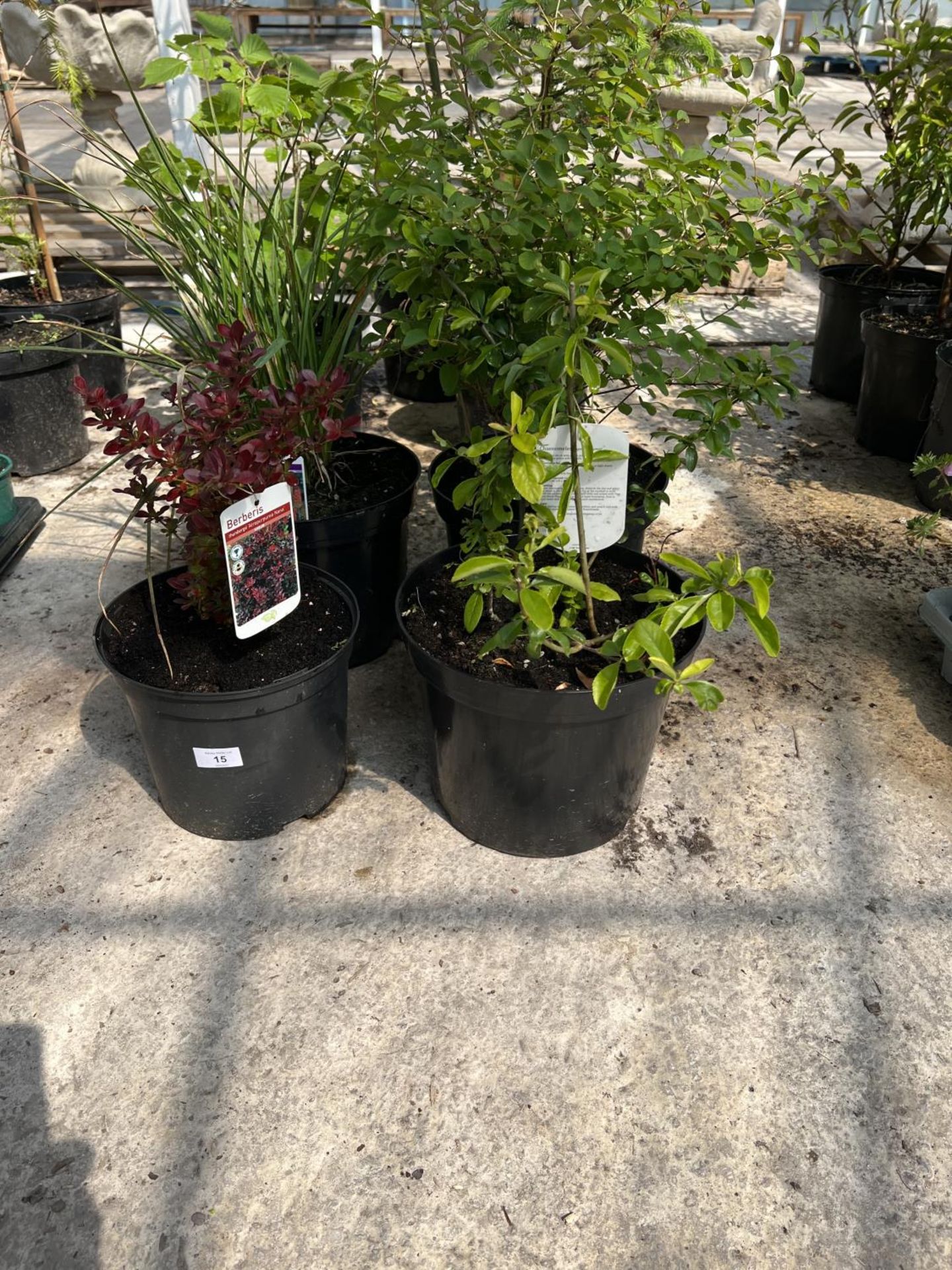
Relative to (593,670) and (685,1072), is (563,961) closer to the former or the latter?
(685,1072)

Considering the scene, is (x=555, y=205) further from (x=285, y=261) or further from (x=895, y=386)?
(x=895, y=386)

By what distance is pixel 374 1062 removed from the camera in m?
1.28


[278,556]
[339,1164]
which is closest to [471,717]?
[278,556]

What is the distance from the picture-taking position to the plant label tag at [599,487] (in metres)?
1.45

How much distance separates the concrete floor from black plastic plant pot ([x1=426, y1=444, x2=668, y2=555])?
15.7 inches

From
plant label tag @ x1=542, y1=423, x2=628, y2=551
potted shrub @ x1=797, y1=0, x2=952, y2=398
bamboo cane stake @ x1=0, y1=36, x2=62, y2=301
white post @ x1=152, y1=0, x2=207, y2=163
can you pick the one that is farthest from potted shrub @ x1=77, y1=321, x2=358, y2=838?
white post @ x1=152, y1=0, x2=207, y2=163

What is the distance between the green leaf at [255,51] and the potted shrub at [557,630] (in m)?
0.85

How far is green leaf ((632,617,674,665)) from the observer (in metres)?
1.11

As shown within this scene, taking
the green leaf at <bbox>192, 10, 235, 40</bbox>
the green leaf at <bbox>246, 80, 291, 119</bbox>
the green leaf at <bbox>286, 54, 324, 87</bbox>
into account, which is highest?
the green leaf at <bbox>192, 10, 235, 40</bbox>

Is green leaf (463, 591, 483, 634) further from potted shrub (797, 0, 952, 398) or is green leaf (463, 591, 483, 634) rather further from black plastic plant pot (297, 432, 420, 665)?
potted shrub (797, 0, 952, 398)

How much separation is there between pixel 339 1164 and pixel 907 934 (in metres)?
0.93

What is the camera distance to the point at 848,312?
324cm

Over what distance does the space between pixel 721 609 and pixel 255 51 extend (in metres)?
1.47

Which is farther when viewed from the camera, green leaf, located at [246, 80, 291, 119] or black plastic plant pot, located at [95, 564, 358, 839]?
green leaf, located at [246, 80, 291, 119]
